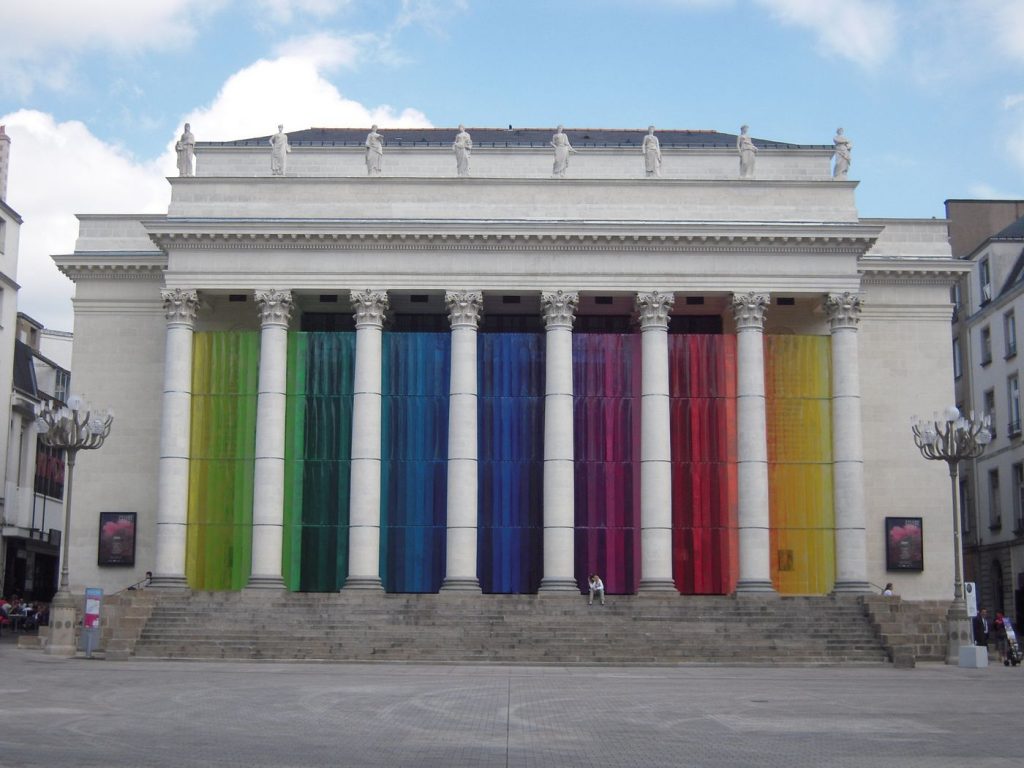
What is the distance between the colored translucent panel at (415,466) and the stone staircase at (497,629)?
3.46 m

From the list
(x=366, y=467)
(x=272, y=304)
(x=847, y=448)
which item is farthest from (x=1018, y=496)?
Answer: (x=272, y=304)

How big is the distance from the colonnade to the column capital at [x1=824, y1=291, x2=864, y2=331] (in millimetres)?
47

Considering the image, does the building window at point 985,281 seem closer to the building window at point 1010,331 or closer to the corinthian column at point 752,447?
the building window at point 1010,331

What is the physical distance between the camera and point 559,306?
160 feet

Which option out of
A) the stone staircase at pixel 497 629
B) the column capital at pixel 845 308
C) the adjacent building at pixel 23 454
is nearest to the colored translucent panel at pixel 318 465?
the stone staircase at pixel 497 629

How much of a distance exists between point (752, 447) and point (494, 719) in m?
27.1

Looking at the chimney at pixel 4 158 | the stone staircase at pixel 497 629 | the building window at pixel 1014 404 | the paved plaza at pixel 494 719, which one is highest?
the chimney at pixel 4 158

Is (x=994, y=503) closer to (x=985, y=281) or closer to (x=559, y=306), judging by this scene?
(x=985, y=281)

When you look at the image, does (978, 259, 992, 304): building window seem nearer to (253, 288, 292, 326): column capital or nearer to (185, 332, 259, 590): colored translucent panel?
(253, 288, 292, 326): column capital

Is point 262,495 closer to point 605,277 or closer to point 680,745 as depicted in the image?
point 605,277

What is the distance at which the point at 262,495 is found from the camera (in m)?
47.6

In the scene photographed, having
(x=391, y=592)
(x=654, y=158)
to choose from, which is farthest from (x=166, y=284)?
(x=654, y=158)

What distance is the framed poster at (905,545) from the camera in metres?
50.0

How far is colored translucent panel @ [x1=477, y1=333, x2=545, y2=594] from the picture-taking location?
49188mm
